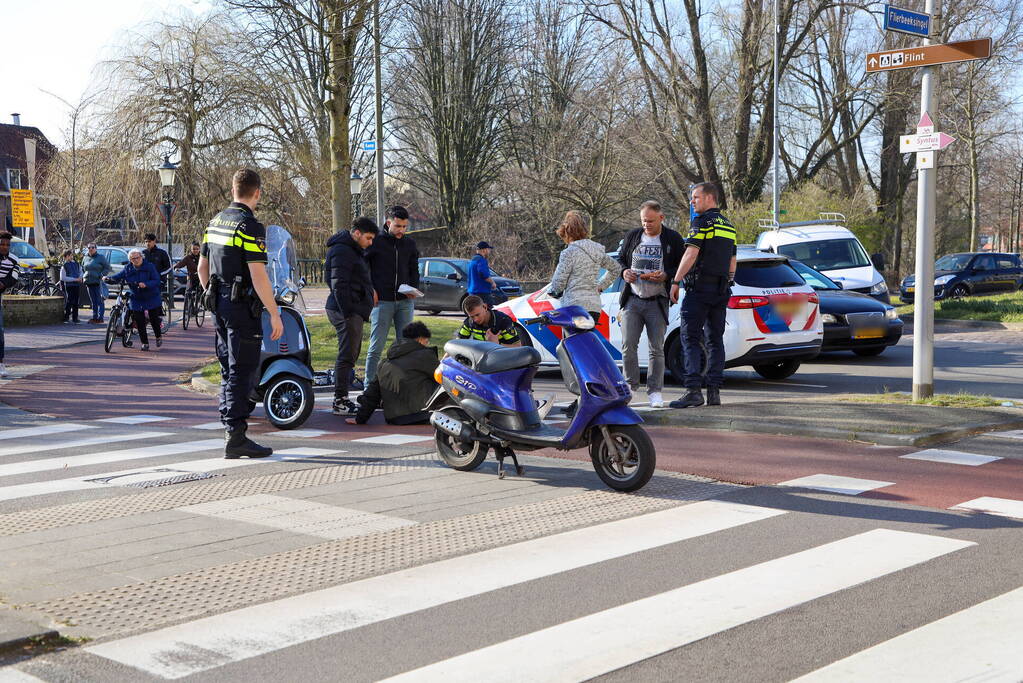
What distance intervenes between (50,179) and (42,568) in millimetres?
38434

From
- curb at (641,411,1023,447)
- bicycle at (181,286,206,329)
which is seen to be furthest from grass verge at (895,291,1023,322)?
bicycle at (181,286,206,329)

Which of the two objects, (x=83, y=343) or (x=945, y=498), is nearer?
(x=945, y=498)

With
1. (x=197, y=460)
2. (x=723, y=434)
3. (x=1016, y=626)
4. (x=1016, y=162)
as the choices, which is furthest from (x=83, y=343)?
(x=1016, y=162)

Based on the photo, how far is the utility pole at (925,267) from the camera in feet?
34.9

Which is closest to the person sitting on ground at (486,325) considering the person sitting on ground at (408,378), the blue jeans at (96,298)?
the person sitting on ground at (408,378)

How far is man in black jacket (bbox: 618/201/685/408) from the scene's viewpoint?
10234 millimetres

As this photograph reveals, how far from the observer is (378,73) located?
25.1 meters

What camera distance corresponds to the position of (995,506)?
21.3 ft

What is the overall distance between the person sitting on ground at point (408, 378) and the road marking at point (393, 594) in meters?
4.30

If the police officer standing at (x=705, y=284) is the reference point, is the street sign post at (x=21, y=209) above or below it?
above

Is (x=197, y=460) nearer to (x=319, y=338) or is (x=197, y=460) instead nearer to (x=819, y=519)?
(x=819, y=519)

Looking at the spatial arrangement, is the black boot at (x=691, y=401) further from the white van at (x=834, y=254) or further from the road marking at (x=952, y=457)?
the white van at (x=834, y=254)

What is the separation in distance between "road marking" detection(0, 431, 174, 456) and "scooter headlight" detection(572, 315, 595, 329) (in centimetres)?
450

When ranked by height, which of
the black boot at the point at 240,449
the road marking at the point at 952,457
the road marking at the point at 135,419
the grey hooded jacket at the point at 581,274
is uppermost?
the grey hooded jacket at the point at 581,274
